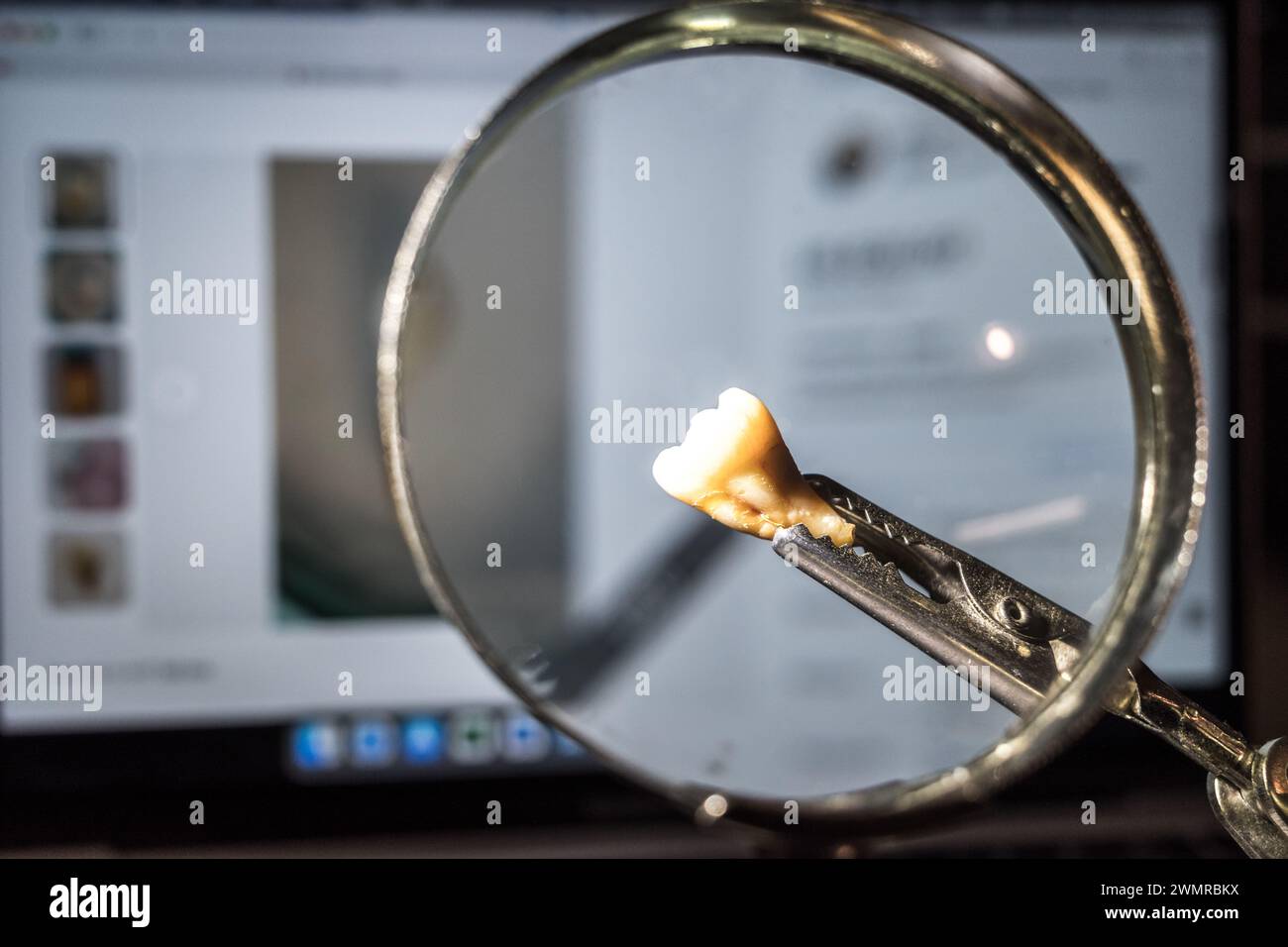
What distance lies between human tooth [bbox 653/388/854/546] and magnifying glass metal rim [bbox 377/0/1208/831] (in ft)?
0.16

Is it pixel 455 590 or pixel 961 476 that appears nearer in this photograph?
pixel 455 590

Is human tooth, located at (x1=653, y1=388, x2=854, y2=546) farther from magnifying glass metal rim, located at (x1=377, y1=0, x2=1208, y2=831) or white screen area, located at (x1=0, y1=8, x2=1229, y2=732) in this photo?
white screen area, located at (x1=0, y1=8, x2=1229, y2=732)

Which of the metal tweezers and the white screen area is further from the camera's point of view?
the white screen area

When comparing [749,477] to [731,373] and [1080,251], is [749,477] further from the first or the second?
[731,373]

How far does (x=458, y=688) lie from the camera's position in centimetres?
56

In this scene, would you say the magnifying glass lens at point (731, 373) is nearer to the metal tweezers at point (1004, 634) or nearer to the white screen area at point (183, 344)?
the white screen area at point (183, 344)

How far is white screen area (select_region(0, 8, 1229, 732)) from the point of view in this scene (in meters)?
0.53

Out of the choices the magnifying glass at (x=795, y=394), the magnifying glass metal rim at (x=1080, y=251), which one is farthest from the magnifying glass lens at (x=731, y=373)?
the magnifying glass metal rim at (x=1080, y=251)

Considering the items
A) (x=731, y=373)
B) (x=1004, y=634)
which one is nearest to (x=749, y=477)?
(x=1004, y=634)

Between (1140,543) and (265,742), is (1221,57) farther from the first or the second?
(265,742)

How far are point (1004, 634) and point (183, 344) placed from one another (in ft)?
1.66

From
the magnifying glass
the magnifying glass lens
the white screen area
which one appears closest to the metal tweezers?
the magnifying glass
